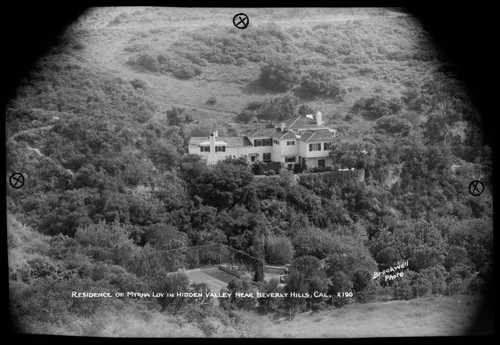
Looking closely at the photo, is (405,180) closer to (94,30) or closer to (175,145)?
(175,145)

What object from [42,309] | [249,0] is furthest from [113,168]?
[249,0]

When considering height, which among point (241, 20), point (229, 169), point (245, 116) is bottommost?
point (229, 169)

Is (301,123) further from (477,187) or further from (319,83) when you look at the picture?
(477,187)

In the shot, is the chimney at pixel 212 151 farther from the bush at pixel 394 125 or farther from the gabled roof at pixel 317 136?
the bush at pixel 394 125

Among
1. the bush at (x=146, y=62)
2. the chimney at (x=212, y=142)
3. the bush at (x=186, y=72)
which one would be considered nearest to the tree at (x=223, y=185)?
the chimney at (x=212, y=142)


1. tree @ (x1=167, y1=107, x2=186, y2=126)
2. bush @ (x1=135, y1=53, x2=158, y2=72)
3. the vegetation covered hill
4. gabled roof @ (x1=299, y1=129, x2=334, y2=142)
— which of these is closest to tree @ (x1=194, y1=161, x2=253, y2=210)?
the vegetation covered hill

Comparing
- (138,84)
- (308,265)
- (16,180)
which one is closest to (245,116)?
(138,84)
